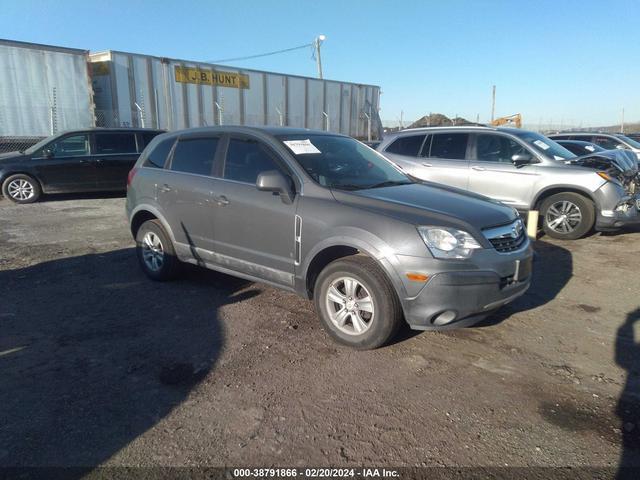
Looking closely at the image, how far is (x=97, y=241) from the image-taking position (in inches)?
277

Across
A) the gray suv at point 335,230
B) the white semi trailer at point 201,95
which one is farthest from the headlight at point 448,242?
the white semi trailer at point 201,95

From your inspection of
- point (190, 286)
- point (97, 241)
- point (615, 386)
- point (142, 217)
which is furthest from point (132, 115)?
point (615, 386)

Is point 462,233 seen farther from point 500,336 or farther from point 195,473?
point 195,473

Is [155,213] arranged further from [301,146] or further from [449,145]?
[449,145]

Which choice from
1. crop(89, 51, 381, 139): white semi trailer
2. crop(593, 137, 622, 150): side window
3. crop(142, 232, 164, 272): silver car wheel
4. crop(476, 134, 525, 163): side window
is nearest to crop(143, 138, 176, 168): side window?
crop(142, 232, 164, 272): silver car wheel

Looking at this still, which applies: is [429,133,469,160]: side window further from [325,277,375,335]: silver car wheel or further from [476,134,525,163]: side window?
[325,277,375,335]: silver car wheel

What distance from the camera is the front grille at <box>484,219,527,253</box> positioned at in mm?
3458

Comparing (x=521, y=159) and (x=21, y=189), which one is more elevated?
(x=521, y=159)

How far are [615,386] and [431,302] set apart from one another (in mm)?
1330

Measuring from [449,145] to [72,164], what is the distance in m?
8.51

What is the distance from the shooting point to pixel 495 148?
746 cm

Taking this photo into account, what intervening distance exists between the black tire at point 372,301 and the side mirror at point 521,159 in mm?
4577

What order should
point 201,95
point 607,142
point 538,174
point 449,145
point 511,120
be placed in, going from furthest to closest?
1. point 511,120
2. point 201,95
3. point 607,142
4. point 449,145
5. point 538,174

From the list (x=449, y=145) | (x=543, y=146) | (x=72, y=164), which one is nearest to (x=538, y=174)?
(x=543, y=146)
